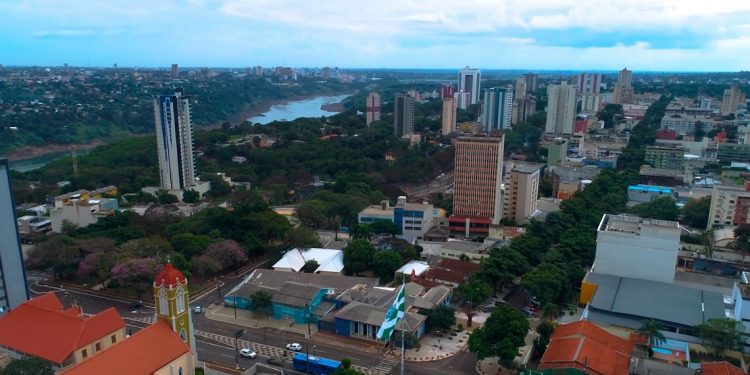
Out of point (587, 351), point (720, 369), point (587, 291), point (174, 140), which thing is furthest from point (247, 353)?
point (174, 140)

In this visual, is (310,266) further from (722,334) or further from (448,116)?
(448,116)

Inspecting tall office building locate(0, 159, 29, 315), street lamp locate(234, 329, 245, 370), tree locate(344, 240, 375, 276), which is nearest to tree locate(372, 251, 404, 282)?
tree locate(344, 240, 375, 276)

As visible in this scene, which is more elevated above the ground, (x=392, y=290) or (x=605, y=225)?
(x=605, y=225)


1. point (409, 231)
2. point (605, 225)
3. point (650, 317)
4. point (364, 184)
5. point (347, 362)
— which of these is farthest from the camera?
point (364, 184)

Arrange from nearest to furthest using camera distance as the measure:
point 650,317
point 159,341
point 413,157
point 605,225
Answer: point 159,341
point 650,317
point 605,225
point 413,157

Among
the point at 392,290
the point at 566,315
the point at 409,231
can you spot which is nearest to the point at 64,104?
the point at 409,231

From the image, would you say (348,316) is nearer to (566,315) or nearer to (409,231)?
(566,315)

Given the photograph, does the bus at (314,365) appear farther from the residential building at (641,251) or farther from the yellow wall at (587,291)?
the residential building at (641,251)
